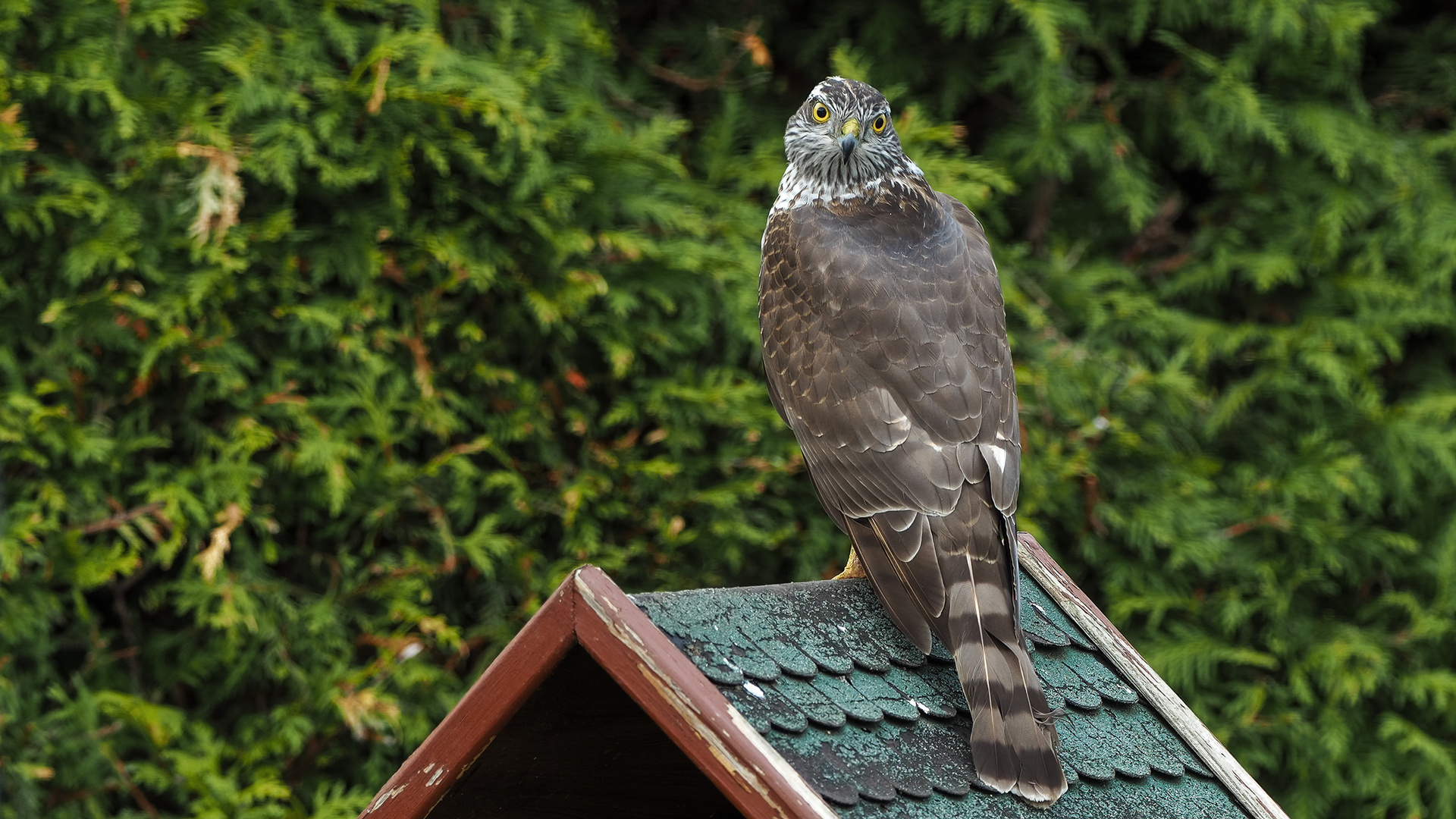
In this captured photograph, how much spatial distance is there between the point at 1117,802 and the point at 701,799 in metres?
0.64

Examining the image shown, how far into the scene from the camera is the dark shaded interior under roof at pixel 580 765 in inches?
67.4

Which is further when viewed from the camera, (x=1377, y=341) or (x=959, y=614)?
(x=1377, y=341)

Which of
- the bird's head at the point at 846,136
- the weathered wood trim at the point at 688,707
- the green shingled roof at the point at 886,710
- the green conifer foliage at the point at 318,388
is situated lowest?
the green conifer foliage at the point at 318,388

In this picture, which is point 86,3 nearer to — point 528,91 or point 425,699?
point 528,91

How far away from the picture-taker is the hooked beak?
9.17 feet

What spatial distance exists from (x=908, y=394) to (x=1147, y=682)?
2.02 feet

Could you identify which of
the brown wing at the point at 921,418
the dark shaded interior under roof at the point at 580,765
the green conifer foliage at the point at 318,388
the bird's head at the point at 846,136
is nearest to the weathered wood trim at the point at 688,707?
the dark shaded interior under roof at the point at 580,765

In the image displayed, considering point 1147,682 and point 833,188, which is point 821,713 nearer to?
point 1147,682

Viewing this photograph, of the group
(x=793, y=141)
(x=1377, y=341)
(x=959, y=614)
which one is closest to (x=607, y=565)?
(x=793, y=141)

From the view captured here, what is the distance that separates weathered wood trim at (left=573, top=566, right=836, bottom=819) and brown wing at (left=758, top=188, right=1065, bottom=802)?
0.33m

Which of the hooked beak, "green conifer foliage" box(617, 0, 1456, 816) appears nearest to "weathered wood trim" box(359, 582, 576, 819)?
the hooked beak

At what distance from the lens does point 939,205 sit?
277cm

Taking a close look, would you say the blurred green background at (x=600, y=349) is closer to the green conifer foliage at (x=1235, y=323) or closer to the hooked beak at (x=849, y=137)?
the green conifer foliage at (x=1235, y=323)

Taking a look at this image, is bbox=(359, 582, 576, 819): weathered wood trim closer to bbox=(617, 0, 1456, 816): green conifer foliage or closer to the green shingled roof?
the green shingled roof
